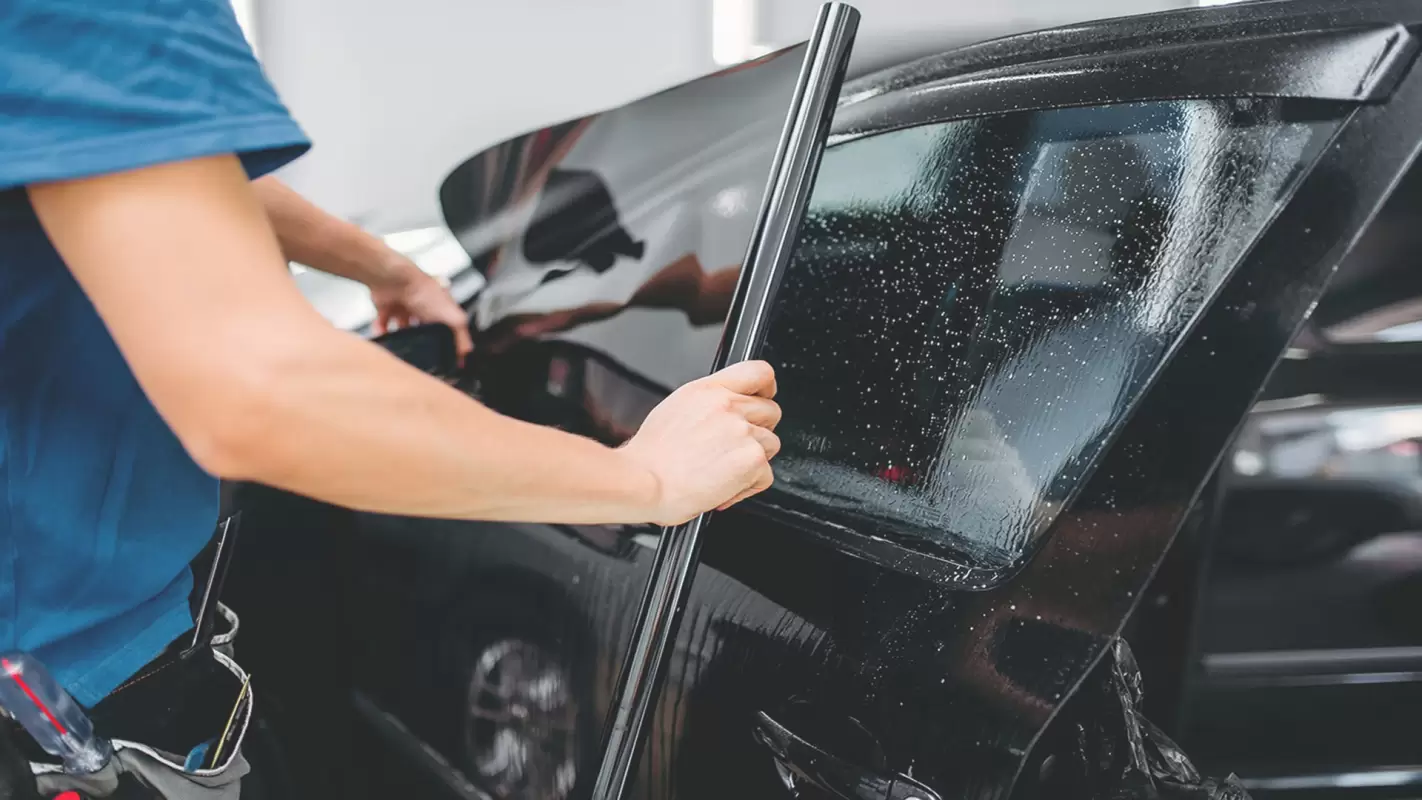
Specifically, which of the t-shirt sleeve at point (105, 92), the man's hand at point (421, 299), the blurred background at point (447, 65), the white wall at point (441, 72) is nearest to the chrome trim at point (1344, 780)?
the man's hand at point (421, 299)

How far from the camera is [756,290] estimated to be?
28.3 inches

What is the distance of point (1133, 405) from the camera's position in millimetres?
660

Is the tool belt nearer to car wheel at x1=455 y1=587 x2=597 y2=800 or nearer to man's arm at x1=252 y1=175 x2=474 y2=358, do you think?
car wheel at x1=455 y1=587 x2=597 y2=800

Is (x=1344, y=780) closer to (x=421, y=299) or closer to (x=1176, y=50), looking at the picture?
(x=1176, y=50)

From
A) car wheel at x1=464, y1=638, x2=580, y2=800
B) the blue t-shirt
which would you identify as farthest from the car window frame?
the blue t-shirt

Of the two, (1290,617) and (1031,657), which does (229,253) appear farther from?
(1290,617)

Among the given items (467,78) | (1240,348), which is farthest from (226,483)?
(467,78)

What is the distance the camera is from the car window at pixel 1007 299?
66cm

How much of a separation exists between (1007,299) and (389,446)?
483 mm

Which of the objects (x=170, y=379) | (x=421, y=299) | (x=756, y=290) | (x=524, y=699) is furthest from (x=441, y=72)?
(x=170, y=379)

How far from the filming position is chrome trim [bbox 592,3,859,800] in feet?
2.33

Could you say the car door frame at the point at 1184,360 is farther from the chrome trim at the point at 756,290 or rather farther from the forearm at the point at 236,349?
the forearm at the point at 236,349

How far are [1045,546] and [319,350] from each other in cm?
49

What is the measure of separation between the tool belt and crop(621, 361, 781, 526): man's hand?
0.39m
